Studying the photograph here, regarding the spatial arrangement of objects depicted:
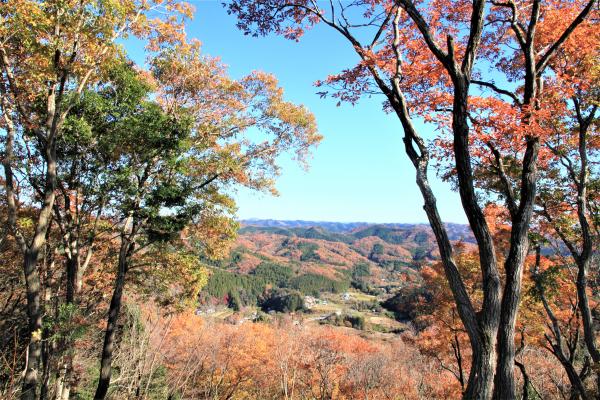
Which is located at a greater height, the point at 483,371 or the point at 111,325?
the point at 483,371

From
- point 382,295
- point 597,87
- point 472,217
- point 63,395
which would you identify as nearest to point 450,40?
point 472,217

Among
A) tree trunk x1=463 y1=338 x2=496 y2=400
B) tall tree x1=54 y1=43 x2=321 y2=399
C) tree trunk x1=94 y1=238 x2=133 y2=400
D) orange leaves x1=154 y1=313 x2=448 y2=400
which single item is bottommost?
orange leaves x1=154 y1=313 x2=448 y2=400

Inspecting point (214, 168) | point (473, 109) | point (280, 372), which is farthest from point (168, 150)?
point (280, 372)

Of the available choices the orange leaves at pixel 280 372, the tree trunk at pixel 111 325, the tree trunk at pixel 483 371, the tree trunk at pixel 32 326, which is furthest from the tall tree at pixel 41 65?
the orange leaves at pixel 280 372

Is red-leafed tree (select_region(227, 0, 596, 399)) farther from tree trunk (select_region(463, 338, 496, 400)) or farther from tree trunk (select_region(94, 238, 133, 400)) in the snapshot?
tree trunk (select_region(94, 238, 133, 400))

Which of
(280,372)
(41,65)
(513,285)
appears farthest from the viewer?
(280,372)

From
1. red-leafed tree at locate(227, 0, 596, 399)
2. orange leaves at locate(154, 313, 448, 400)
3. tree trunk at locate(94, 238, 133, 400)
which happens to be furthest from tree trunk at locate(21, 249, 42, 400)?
orange leaves at locate(154, 313, 448, 400)

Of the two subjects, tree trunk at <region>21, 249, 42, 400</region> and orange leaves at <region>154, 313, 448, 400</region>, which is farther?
orange leaves at <region>154, 313, 448, 400</region>

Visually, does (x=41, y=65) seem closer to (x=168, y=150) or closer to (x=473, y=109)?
(x=168, y=150)

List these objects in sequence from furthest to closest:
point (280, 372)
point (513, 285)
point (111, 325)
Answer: point (280, 372) < point (111, 325) < point (513, 285)

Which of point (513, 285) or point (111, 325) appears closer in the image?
point (513, 285)

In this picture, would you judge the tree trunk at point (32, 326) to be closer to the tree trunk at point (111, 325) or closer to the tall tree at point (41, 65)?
the tall tree at point (41, 65)

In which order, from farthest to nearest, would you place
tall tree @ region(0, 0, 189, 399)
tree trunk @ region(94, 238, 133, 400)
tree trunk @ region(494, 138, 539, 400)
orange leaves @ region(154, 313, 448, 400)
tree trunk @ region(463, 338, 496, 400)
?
orange leaves @ region(154, 313, 448, 400) < tree trunk @ region(94, 238, 133, 400) < tall tree @ region(0, 0, 189, 399) < tree trunk @ region(494, 138, 539, 400) < tree trunk @ region(463, 338, 496, 400)

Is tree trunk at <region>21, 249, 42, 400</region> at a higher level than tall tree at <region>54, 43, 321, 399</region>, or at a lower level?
lower
